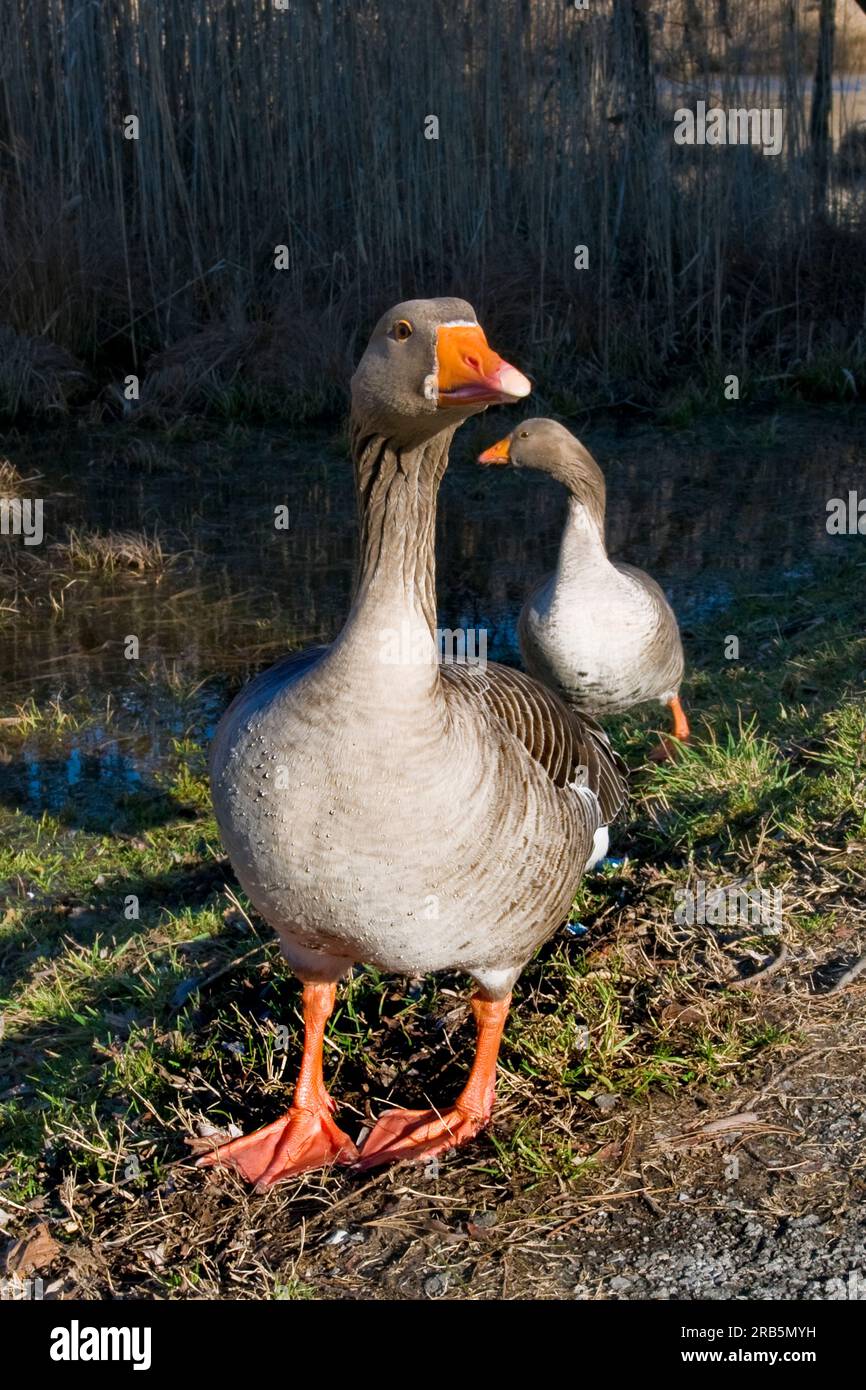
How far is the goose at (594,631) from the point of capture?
17.2 feet

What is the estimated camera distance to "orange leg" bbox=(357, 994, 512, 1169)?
10.0 feet

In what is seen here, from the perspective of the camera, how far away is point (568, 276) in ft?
35.3

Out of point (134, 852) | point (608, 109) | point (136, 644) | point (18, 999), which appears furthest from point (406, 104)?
point (18, 999)

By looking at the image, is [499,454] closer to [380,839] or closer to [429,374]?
[429,374]

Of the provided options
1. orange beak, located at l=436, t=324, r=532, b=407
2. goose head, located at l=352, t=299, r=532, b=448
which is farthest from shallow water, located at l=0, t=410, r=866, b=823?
orange beak, located at l=436, t=324, r=532, b=407

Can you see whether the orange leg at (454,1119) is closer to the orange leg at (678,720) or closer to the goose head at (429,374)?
the goose head at (429,374)

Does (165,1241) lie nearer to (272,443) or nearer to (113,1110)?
(113,1110)

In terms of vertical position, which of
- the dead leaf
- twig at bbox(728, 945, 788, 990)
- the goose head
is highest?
the goose head

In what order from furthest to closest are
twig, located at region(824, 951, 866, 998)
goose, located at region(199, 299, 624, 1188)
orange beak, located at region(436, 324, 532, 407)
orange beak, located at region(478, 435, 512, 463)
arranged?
orange beak, located at region(478, 435, 512, 463)
twig, located at region(824, 951, 866, 998)
goose, located at region(199, 299, 624, 1188)
orange beak, located at region(436, 324, 532, 407)

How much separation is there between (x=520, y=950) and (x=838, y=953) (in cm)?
106

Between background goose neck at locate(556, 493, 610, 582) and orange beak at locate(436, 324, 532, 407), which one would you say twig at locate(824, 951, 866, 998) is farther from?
background goose neck at locate(556, 493, 610, 582)

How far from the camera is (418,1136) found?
3.07 m

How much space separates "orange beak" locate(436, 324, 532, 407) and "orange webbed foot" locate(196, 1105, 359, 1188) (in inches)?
65.3

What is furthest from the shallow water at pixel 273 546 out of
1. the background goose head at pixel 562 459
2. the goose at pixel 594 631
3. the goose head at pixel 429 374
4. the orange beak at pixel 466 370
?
the orange beak at pixel 466 370
